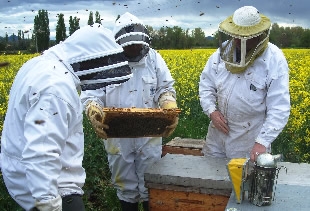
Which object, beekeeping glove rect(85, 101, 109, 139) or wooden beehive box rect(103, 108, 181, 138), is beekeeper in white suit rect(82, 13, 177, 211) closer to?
beekeeping glove rect(85, 101, 109, 139)

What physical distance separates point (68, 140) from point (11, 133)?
34cm

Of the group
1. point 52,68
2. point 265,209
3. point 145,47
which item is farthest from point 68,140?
point 145,47

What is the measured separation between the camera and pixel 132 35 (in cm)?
407

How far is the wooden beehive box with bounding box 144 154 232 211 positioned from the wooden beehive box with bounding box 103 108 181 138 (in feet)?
1.29

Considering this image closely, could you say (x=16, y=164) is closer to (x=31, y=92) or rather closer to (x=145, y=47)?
(x=31, y=92)

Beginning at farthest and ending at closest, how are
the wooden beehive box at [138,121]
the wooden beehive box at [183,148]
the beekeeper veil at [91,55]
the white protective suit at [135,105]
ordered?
1. the wooden beehive box at [183,148]
2. the white protective suit at [135,105]
3. the wooden beehive box at [138,121]
4. the beekeeper veil at [91,55]

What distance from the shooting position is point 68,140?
2697mm

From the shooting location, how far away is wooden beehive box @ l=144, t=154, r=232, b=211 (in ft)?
11.0

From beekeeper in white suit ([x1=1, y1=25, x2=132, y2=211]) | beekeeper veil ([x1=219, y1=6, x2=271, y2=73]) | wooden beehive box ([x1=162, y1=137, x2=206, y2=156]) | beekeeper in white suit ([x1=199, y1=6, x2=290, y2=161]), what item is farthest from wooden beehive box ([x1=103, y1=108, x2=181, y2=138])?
wooden beehive box ([x1=162, y1=137, x2=206, y2=156])

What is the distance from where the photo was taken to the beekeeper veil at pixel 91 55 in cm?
267

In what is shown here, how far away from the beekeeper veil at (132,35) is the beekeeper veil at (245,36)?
0.74 m

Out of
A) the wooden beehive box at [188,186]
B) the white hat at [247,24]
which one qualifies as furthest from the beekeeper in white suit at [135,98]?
the white hat at [247,24]

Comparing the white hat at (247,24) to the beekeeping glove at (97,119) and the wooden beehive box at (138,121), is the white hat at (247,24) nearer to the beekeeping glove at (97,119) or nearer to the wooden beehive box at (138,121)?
the wooden beehive box at (138,121)

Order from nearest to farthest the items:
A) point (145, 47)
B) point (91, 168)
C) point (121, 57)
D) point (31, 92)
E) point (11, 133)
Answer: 1. point (31, 92)
2. point (11, 133)
3. point (121, 57)
4. point (145, 47)
5. point (91, 168)
